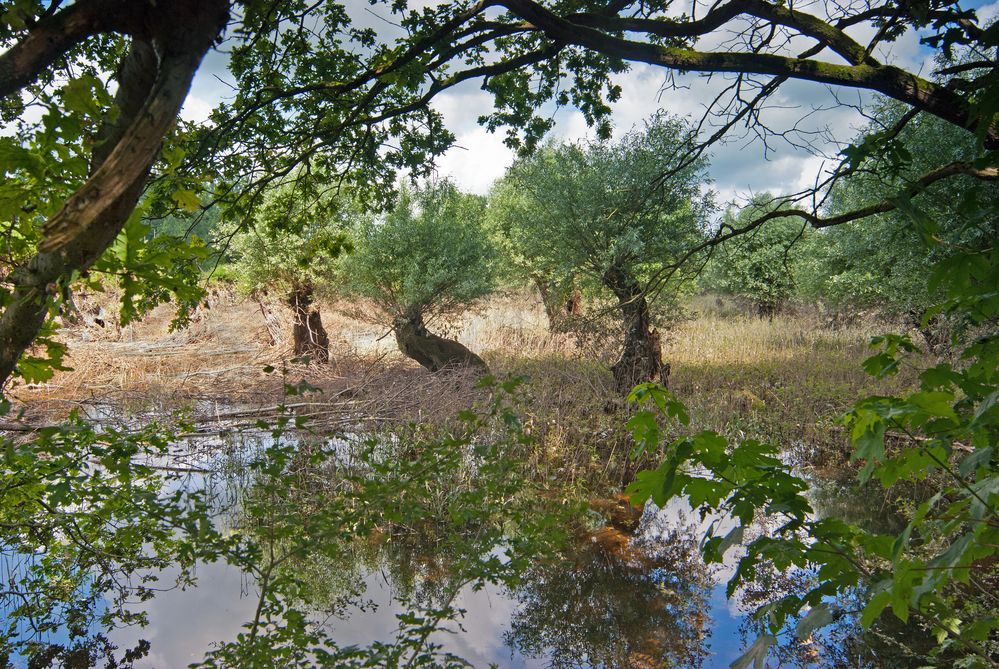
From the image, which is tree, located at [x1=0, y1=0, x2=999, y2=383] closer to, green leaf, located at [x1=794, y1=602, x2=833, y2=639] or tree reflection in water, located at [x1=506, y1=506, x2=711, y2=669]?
green leaf, located at [x1=794, y1=602, x2=833, y2=639]

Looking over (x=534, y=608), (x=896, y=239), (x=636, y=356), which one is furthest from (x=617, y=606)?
(x=896, y=239)

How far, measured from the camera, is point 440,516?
20.4 ft

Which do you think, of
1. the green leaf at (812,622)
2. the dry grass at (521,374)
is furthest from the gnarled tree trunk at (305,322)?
the green leaf at (812,622)

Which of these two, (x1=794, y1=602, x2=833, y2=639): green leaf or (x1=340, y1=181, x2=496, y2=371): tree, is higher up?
(x1=340, y1=181, x2=496, y2=371): tree

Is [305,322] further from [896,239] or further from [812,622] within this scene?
[812,622]

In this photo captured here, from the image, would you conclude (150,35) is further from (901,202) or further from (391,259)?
(391,259)

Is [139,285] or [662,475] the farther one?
[139,285]

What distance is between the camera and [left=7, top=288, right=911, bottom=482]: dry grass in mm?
8141

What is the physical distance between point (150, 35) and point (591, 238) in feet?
29.8

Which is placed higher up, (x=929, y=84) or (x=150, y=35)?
(x=929, y=84)

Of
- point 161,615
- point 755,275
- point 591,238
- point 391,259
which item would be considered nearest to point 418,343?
point 391,259

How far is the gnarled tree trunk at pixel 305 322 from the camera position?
14297mm

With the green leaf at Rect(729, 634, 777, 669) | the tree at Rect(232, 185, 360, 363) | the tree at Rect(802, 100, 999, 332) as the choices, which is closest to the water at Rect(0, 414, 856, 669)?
the green leaf at Rect(729, 634, 777, 669)

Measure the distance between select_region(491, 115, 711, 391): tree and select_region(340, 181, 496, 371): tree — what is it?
265 cm
